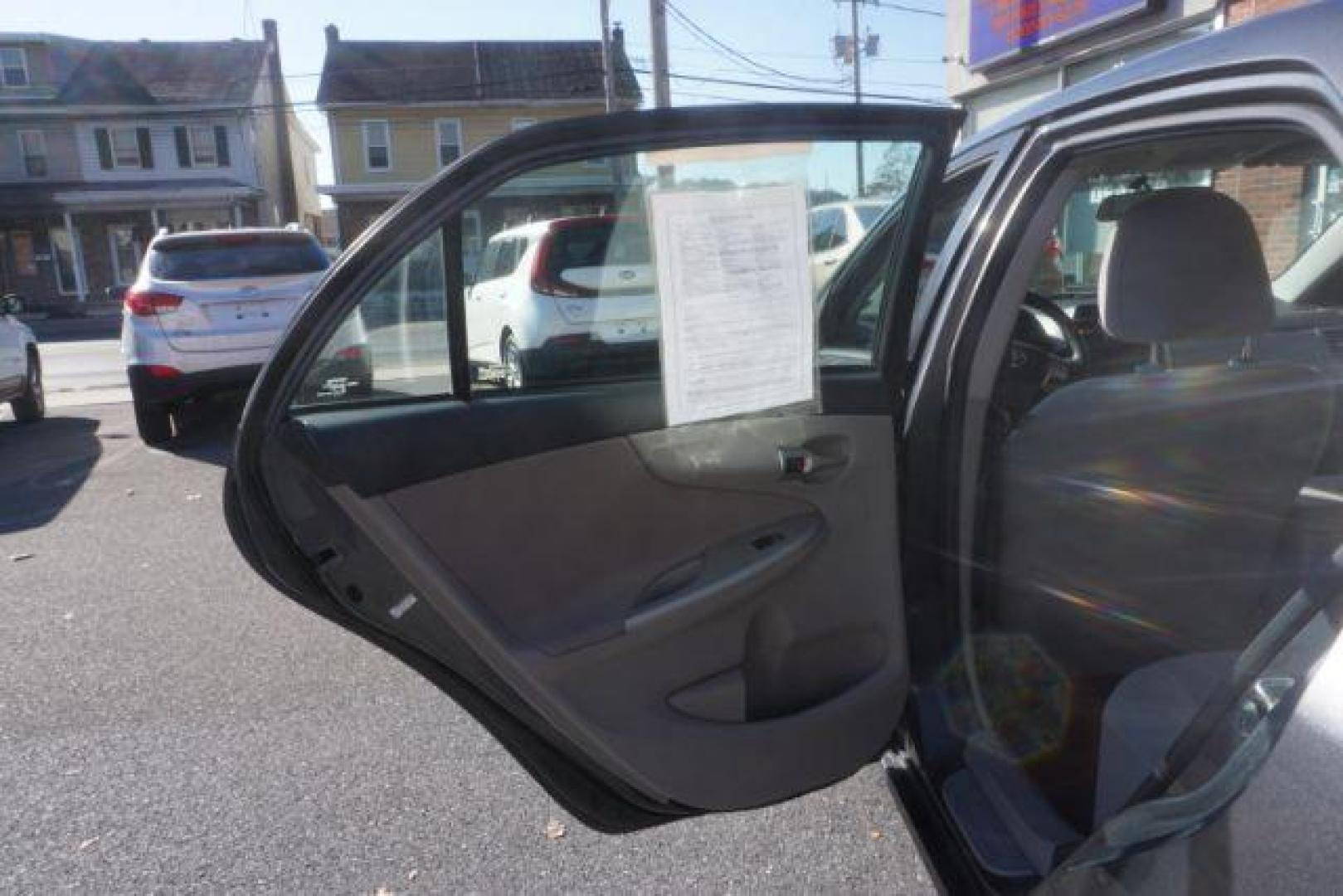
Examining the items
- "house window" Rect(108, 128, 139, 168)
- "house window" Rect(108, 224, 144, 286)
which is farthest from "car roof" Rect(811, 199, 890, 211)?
"house window" Rect(108, 128, 139, 168)

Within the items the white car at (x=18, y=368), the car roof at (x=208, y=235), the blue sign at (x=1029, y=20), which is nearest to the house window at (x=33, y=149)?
the white car at (x=18, y=368)

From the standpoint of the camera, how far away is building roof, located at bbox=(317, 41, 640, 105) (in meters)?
30.9

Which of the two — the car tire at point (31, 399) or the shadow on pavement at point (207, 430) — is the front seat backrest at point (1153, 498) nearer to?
the shadow on pavement at point (207, 430)

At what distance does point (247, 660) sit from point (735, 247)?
2.87 metres

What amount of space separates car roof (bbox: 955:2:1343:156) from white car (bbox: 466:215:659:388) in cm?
88

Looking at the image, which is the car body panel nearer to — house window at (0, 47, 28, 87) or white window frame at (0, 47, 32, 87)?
white window frame at (0, 47, 32, 87)

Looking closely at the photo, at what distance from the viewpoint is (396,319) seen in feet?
6.18

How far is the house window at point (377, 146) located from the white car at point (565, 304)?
3136 centimetres

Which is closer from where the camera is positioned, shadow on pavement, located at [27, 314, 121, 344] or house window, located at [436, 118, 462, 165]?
shadow on pavement, located at [27, 314, 121, 344]

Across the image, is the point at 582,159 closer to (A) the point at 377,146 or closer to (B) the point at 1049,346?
(B) the point at 1049,346

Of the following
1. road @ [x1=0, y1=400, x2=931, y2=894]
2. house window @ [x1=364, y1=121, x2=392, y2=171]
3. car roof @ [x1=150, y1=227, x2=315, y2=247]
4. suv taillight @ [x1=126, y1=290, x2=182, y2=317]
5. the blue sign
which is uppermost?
house window @ [x1=364, y1=121, x2=392, y2=171]

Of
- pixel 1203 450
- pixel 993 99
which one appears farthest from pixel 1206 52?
pixel 993 99

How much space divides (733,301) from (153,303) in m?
7.01

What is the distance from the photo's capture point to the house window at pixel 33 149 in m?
32.0
